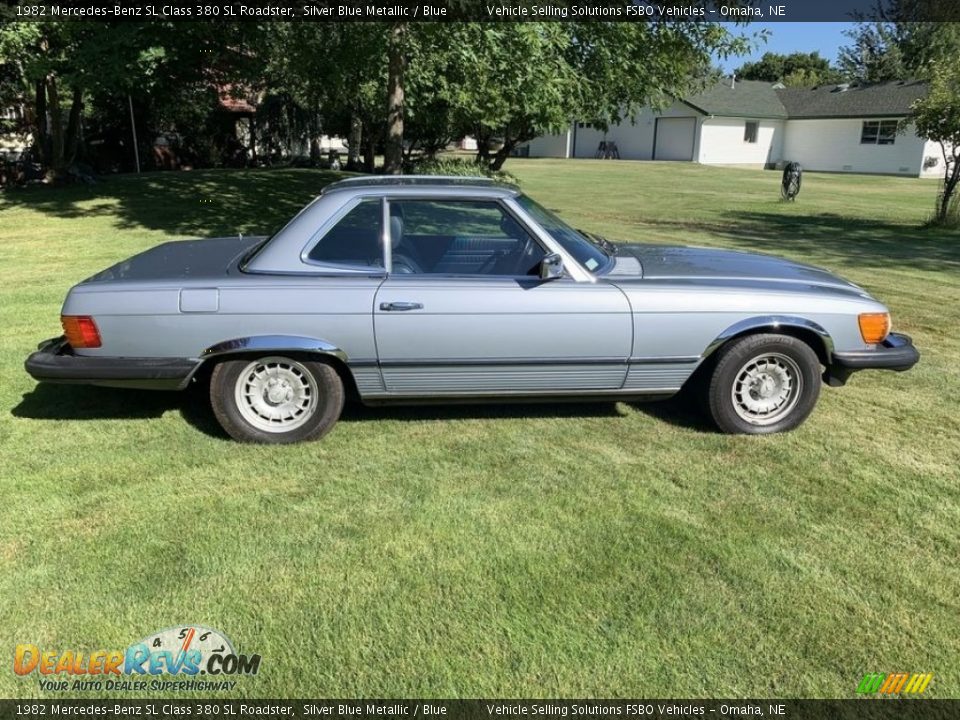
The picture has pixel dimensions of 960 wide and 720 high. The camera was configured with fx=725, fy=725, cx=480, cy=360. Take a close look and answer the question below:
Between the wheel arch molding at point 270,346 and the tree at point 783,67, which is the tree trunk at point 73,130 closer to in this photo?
the wheel arch molding at point 270,346

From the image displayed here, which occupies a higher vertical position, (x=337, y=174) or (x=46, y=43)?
(x=46, y=43)

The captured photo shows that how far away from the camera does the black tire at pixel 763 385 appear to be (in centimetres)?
420

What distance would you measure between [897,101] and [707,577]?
4469 cm

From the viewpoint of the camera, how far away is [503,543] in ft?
10.7

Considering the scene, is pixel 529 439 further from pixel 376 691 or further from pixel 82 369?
pixel 82 369

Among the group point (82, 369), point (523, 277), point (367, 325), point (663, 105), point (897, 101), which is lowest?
point (82, 369)

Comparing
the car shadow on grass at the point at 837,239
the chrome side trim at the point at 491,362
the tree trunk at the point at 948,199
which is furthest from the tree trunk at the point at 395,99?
the tree trunk at the point at 948,199

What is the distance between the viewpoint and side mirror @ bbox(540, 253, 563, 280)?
3978 millimetres

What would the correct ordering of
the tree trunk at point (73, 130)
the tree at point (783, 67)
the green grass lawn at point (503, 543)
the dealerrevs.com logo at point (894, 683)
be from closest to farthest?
the dealerrevs.com logo at point (894, 683)
the green grass lawn at point (503, 543)
the tree trunk at point (73, 130)
the tree at point (783, 67)

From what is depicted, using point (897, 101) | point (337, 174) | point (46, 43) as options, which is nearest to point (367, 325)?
point (46, 43)

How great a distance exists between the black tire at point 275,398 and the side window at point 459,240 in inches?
31.1

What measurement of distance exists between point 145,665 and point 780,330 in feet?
11.8

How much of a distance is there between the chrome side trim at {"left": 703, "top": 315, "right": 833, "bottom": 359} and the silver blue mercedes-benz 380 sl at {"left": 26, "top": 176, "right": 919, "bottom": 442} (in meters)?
0.01

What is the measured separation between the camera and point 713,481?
386 centimetres
